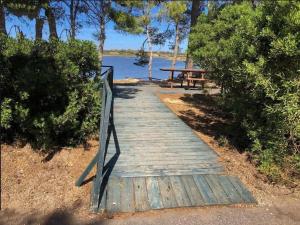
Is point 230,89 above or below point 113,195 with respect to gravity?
above

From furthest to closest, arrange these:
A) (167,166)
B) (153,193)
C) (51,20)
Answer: (51,20), (167,166), (153,193)

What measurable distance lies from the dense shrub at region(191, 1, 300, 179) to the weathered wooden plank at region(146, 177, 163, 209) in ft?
5.34

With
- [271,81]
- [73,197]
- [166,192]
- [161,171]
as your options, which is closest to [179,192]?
[166,192]

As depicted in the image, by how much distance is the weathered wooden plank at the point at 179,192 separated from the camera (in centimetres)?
384

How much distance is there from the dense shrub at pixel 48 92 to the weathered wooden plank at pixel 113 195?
1318 millimetres

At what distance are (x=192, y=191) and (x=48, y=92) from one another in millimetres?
2584

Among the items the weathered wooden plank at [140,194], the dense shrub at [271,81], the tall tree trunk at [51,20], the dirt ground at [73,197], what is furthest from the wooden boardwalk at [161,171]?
the tall tree trunk at [51,20]

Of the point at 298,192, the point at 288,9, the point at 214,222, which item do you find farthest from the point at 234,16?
the point at 214,222

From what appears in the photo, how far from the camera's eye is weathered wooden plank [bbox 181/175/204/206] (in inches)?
153

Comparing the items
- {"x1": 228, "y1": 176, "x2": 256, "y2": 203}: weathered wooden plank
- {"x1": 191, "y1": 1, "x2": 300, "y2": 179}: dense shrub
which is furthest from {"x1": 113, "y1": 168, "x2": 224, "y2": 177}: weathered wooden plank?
{"x1": 191, "y1": 1, "x2": 300, "y2": 179}: dense shrub

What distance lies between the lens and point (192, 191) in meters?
4.09

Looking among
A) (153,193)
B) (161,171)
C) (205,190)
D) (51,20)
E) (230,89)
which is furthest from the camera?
(51,20)

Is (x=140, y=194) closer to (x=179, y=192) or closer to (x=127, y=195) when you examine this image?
(x=127, y=195)

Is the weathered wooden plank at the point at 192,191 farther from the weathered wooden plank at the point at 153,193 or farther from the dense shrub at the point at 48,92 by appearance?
the dense shrub at the point at 48,92
